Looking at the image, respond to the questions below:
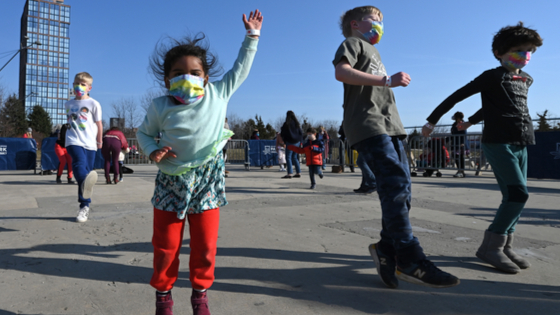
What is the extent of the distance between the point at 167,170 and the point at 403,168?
1.43 m

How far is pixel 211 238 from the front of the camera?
216 centimetres

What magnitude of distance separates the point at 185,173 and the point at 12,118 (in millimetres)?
49534

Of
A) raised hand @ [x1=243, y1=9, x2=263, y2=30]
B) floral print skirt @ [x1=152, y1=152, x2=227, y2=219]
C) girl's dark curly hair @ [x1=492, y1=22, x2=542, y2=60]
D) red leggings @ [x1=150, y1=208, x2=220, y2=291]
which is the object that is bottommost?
red leggings @ [x1=150, y1=208, x2=220, y2=291]

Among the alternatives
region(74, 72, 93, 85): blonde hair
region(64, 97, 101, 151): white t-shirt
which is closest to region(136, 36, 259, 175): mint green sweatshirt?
region(64, 97, 101, 151): white t-shirt

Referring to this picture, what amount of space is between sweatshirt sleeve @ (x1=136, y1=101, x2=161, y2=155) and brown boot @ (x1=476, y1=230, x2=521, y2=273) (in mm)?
2454

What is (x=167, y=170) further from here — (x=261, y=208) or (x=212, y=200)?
(x=261, y=208)

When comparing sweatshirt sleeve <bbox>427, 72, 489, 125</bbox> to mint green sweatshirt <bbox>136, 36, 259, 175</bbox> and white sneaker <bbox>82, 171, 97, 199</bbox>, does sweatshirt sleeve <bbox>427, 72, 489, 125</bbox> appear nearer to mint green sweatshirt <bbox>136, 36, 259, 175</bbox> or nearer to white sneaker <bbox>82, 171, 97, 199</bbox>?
mint green sweatshirt <bbox>136, 36, 259, 175</bbox>

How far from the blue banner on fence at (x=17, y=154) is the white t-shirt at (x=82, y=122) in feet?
36.3

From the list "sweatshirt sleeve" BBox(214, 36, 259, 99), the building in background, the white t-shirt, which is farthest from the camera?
the building in background

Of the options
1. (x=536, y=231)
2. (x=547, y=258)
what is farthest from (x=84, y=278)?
(x=536, y=231)

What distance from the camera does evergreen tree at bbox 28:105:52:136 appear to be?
66.4 m

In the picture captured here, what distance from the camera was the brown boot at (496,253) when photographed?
9.38 ft

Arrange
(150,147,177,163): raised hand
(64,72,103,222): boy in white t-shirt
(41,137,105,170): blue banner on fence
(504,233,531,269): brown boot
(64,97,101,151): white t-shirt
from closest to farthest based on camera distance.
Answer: (150,147,177,163): raised hand, (504,233,531,269): brown boot, (64,72,103,222): boy in white t-shirt, (64,97,101,151): white t-shirt, (41,137,105,170): blue banner on fence

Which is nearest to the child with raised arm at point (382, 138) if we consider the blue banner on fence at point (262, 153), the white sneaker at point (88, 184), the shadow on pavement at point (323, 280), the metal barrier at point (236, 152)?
the shadow on pavement at point (323, 280)
